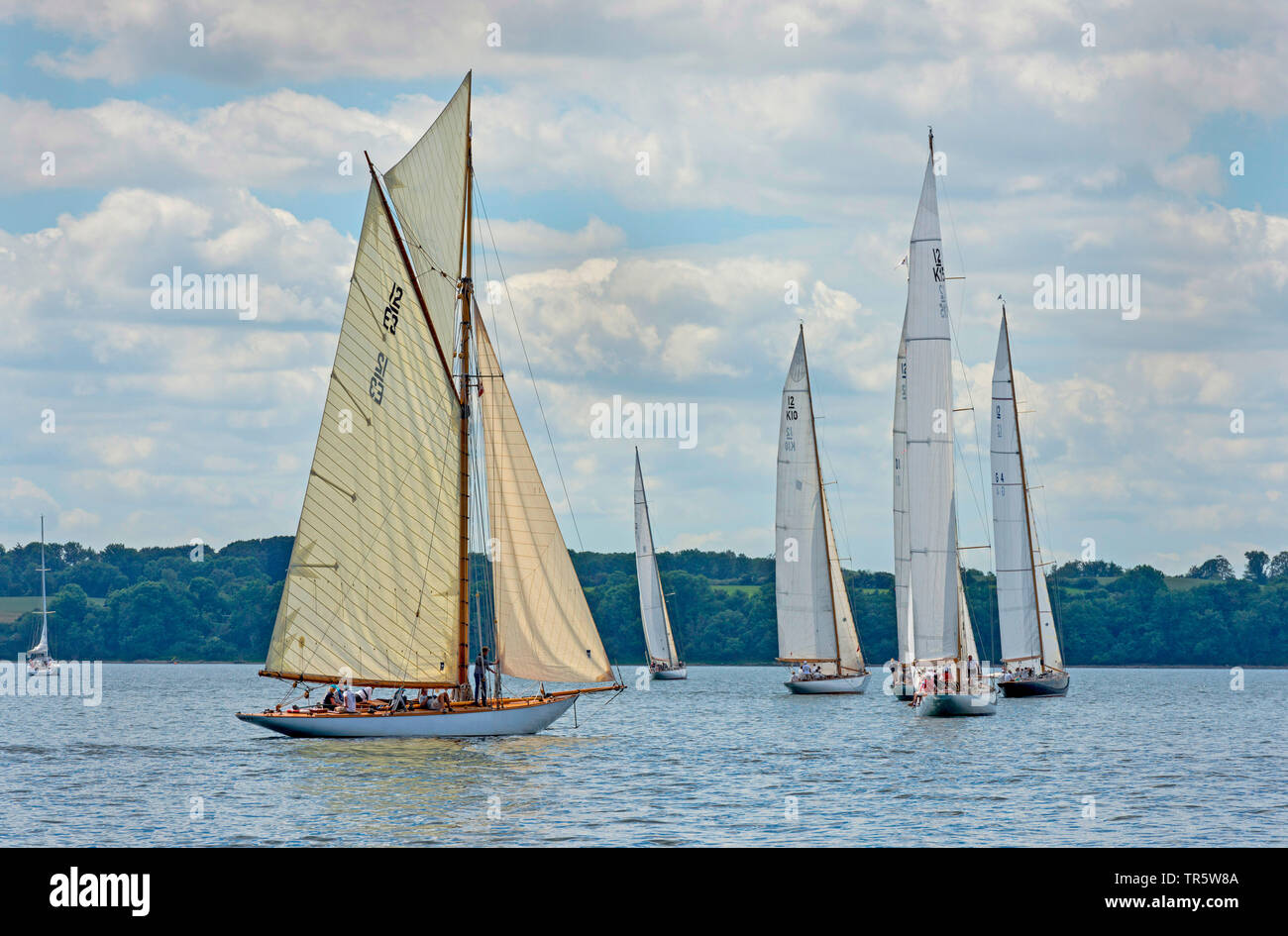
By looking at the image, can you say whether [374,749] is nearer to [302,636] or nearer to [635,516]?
[302,636]

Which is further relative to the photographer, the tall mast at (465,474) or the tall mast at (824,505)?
the tall mast at (824,505)

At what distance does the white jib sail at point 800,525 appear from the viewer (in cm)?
8625

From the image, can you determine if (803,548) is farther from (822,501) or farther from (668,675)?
(668,675)

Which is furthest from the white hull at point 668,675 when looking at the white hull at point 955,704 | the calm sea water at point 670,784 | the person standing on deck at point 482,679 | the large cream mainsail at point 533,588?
the large cream mainsail at point 533,588

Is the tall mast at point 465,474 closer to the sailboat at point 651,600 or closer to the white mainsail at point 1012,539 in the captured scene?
the white mainsail at point 1012,539

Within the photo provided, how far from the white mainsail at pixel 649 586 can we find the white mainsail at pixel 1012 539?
1584 inches

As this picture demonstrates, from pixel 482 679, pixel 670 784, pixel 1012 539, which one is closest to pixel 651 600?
pixel 1012 539

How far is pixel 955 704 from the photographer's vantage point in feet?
212

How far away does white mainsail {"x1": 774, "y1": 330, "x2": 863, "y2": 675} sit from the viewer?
3396 inches

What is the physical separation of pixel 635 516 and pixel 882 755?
2777 inches

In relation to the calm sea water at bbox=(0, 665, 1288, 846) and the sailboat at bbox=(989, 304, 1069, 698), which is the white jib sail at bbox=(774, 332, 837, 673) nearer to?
the sailboat at bbox=(989, 304, 1069, 698)

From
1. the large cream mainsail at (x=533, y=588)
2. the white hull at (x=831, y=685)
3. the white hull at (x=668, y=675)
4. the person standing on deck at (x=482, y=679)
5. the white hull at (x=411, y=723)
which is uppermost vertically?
the large cream mainsail at (x=533, y=588)

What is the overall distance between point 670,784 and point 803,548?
4514 cm
